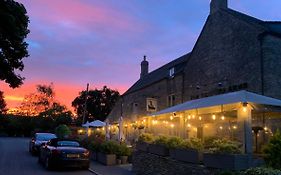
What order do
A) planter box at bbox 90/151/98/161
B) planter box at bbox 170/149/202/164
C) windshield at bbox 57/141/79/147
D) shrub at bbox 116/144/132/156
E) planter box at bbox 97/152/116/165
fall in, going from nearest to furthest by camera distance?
1. planter box at bbox 170/149/202/164
2. windshield at bbox 57/141/79/147
3. planter box at bbox 97/152/116/165
4. shrub at bbox 116/144/132/156
5. planter box at bbox 90/151/98/161

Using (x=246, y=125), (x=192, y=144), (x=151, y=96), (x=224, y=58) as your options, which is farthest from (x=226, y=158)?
(x=151, y=96)

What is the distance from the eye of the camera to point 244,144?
438 inches

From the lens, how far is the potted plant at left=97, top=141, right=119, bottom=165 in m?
18.5

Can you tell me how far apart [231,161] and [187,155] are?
2.31m

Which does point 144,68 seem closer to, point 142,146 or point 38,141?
point 38,141

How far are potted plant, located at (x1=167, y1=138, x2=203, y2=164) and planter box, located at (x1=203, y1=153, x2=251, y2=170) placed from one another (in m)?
1.13

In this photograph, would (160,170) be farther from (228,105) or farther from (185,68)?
(185,68)

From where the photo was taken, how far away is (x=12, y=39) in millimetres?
15430

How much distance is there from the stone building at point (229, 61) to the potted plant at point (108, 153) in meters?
7.75

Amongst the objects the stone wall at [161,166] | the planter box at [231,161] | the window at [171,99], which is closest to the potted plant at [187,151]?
the stone wall at [161,166]

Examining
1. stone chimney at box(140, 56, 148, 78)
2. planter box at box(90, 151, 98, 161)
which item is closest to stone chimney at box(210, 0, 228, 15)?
planter box at box(90, 151, 98, 161)

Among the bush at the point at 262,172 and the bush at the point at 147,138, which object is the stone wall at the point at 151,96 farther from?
the bush at the point at 262,172

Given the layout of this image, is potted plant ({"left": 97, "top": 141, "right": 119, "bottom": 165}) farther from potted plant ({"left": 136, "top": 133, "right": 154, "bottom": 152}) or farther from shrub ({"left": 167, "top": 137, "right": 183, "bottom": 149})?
shrub ({"left": 167, "top": 137, "right": 183, "bottom": 149})

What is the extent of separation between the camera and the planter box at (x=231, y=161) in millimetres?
9961
